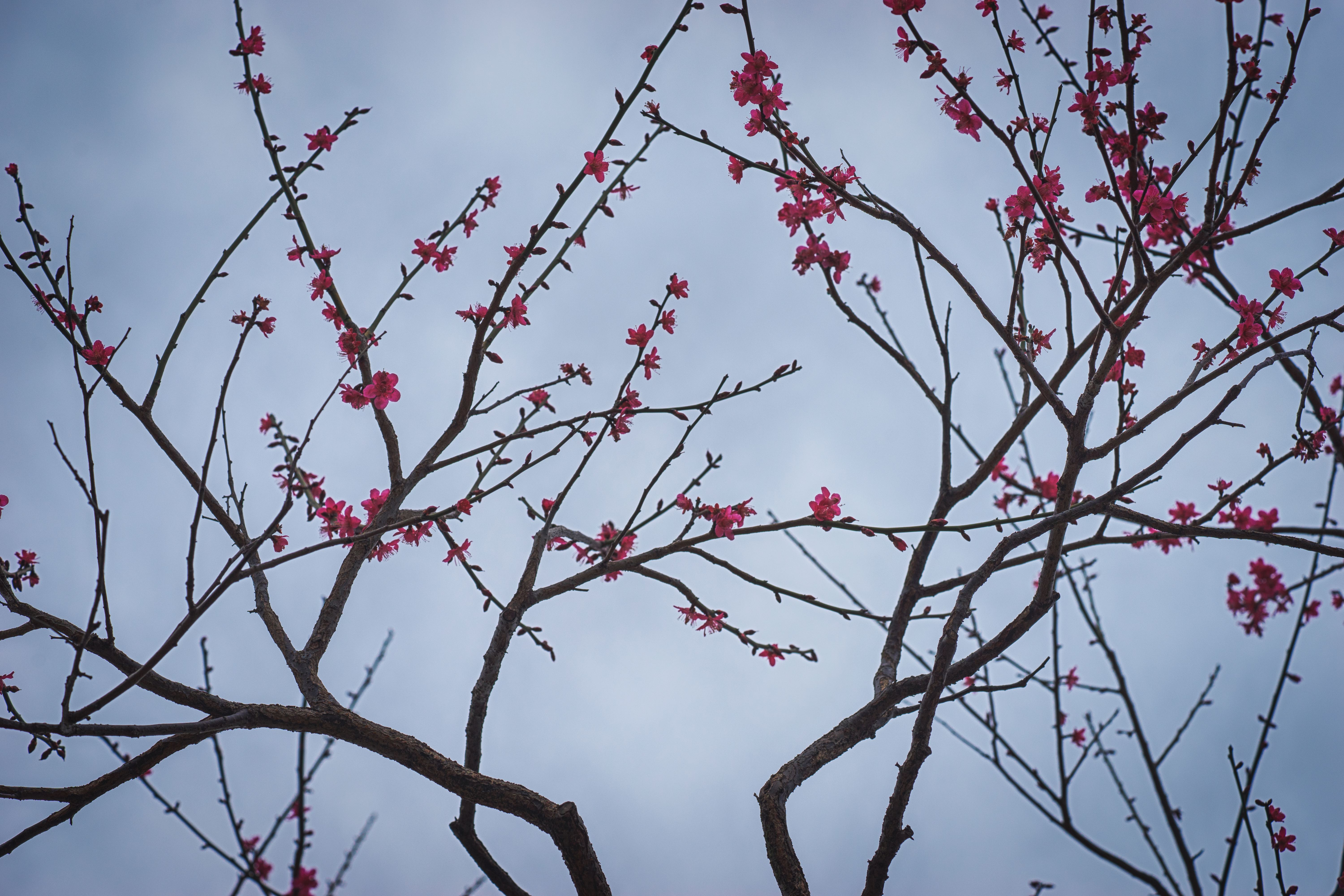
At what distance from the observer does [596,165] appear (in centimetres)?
283

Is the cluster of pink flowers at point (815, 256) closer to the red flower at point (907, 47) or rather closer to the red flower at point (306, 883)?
the red flower at point (907, 47)

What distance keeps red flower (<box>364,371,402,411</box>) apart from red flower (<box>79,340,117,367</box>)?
2.64ft

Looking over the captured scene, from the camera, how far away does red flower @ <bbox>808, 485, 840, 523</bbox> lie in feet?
8.44

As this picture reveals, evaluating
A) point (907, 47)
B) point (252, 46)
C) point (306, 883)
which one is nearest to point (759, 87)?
point (907, 47)

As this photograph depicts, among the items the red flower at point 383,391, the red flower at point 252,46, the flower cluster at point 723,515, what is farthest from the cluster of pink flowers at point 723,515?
the red flower at point 252,46

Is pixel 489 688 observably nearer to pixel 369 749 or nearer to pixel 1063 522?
pixel 369 749

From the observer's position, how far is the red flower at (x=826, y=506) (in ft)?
8.44

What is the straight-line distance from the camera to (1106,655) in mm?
2938

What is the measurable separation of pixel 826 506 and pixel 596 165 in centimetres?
146

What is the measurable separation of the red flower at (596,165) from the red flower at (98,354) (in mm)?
1700

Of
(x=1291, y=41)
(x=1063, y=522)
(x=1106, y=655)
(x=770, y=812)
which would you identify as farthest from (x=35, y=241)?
(x=1106, y=655)

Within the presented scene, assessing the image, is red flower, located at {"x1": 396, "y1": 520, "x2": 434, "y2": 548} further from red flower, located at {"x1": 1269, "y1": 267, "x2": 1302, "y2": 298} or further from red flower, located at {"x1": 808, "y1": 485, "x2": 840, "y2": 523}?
red flower, located at {"x1": 1269, "y1": 267, "x2": 1302, "y2": 298}

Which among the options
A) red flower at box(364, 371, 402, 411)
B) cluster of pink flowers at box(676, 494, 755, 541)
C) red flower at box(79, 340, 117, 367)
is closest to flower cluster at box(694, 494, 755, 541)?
cluster of pink flowers at box(676, 494, 755, 541)

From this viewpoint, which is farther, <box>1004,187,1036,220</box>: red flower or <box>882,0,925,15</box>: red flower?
<box>1004,187,1036,220</box>: red flower
